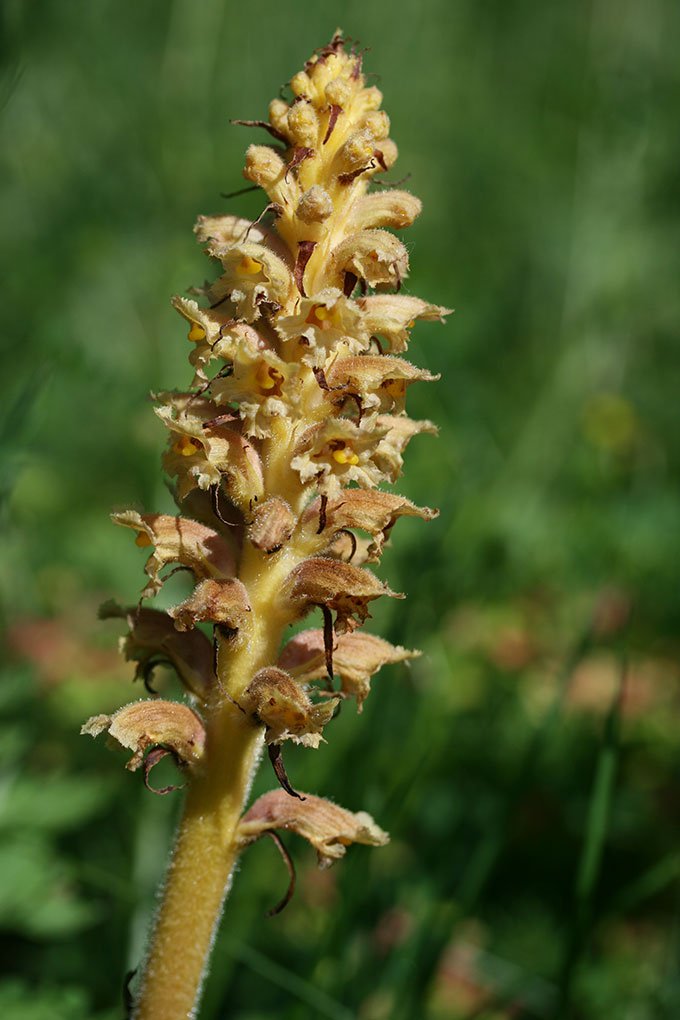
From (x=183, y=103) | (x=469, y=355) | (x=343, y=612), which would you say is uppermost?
(x=183, y=103)

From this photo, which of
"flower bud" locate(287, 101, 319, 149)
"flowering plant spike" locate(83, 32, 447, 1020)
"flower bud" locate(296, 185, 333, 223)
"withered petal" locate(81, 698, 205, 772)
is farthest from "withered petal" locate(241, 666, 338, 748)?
"flower bud" locate(287, 101, 319, 149)

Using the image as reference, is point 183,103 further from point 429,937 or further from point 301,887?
point 429,937

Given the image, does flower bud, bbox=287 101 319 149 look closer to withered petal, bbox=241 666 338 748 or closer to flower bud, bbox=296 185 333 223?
flower bud, bbox=296 185 333 223

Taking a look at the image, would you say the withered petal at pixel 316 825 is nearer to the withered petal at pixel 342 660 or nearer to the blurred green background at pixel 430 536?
the withered petal at pixel 342 660

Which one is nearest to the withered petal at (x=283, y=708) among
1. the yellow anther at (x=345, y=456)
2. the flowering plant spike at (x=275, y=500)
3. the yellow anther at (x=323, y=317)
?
the flowering plant spike at (x=275, y=500)

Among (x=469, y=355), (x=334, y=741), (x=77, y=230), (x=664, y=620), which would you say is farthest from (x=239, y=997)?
(x=77, y=230)

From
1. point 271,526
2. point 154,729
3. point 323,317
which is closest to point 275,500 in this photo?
point 271,526

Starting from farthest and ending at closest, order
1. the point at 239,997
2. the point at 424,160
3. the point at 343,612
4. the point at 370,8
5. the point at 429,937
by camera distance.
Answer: the point at 370,8, the point at 424,160, the point at 239,997, the point at 429,937, the point at 343,612

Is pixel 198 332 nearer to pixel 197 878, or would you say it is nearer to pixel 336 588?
pixel 336 588
